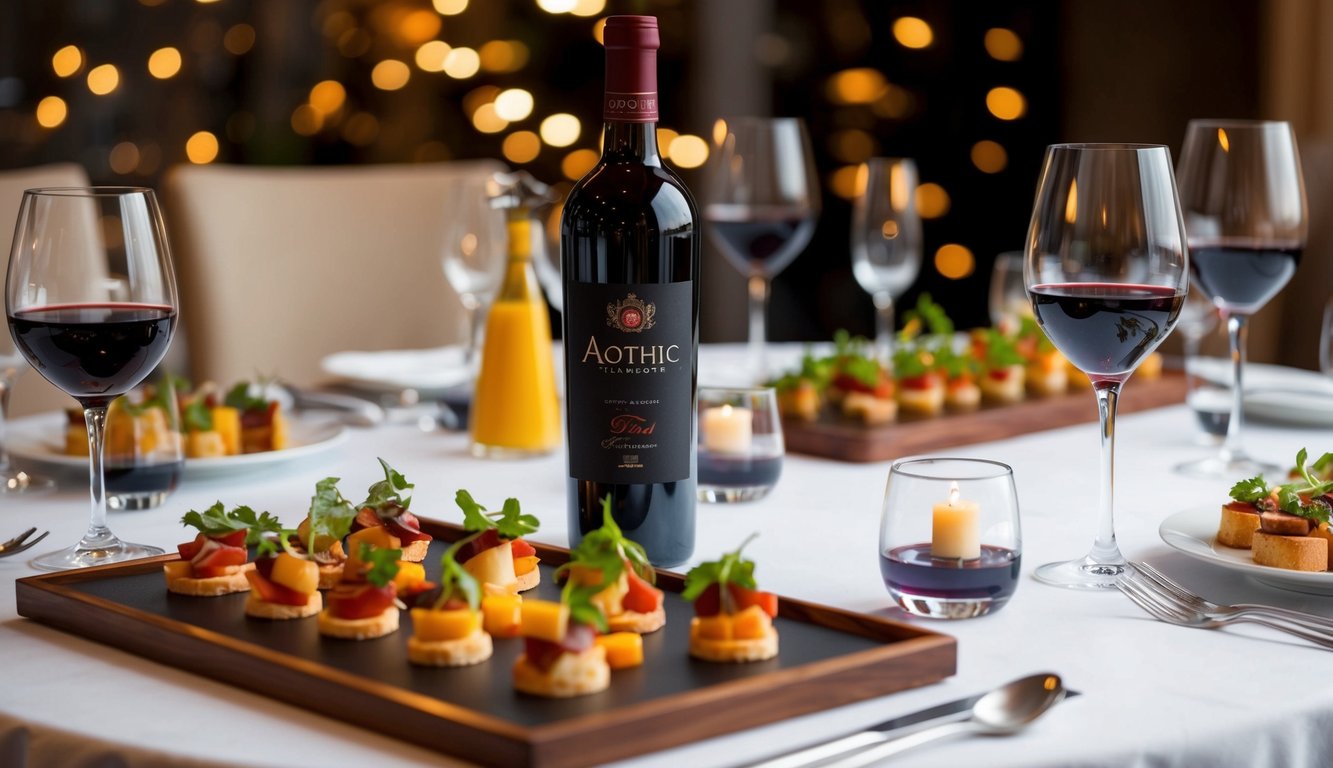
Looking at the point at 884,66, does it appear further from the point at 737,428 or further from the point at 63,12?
the point at 737,428

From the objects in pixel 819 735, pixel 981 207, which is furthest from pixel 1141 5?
pixel 819 735

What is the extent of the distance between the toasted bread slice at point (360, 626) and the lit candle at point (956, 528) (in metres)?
0.39

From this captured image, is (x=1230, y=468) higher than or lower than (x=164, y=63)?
lower

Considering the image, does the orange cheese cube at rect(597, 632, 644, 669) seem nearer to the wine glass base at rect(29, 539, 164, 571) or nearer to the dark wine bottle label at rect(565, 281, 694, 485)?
the dark wine bottle label at rect(565, 281, 694, 485)

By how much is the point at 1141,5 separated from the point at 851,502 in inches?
129

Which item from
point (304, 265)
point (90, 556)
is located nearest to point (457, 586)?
point (90, 556)

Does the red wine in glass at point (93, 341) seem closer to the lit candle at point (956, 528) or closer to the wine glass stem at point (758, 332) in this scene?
the lit candle at point (956, 528)

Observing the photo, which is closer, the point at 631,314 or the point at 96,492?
the point at 631,314

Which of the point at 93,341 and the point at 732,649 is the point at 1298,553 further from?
the point at 93,341

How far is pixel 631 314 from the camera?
44.4 inches

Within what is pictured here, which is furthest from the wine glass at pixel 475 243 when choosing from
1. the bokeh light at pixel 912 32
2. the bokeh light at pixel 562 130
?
the bokeh light at pixel 912 32

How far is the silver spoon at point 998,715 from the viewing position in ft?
2.55

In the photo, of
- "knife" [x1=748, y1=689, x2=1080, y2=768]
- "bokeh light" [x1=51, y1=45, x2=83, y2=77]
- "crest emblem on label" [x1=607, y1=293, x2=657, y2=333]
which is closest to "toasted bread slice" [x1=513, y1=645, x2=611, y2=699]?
"knife" [x1=748, y1=689, x2=1080, y2=768]

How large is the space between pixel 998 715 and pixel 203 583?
554 mm
